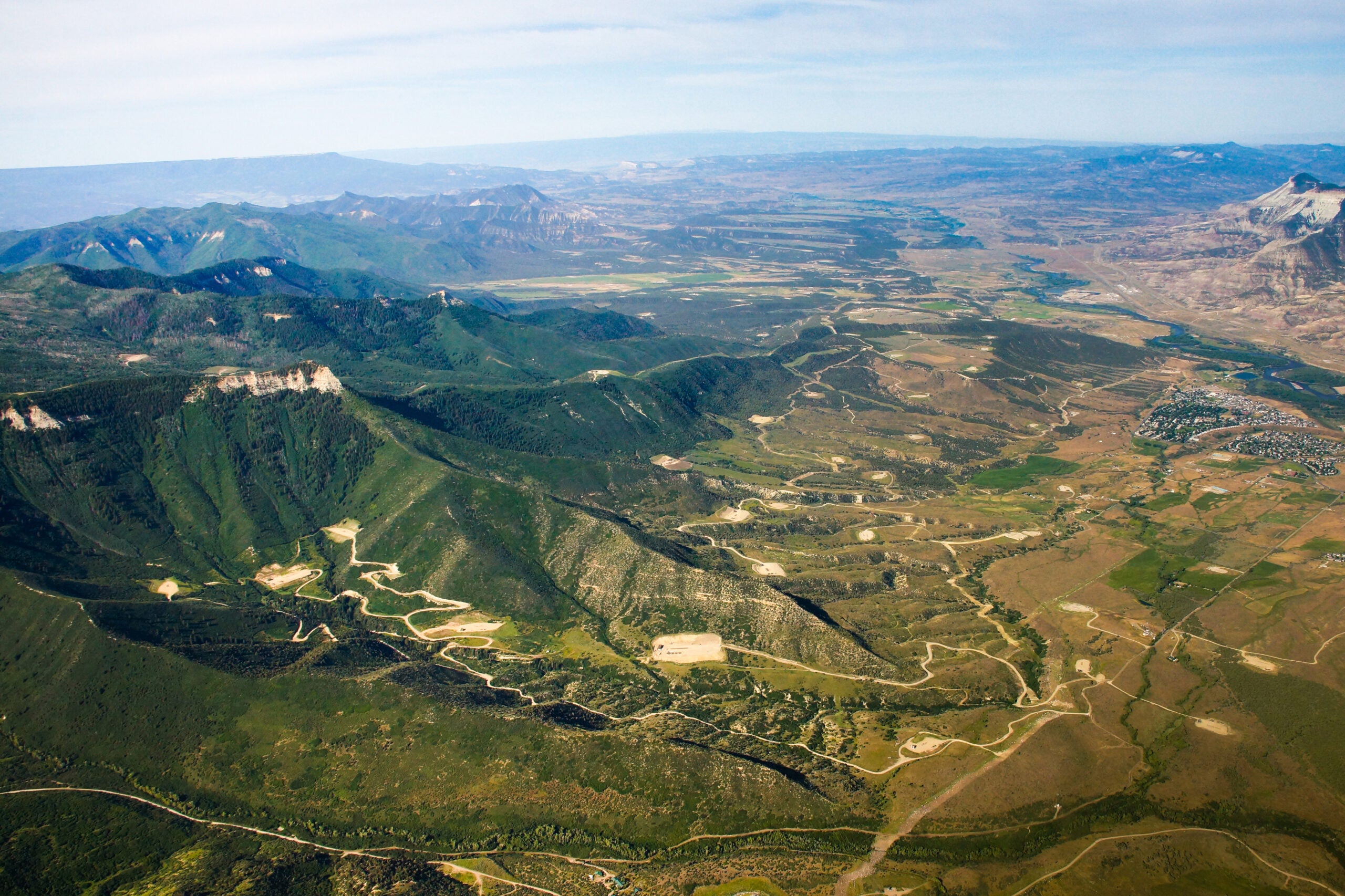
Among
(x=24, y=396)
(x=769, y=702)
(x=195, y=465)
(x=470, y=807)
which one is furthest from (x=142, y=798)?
(x=24, y=396)

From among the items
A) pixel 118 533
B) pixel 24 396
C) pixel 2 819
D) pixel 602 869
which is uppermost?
pixel 24 396

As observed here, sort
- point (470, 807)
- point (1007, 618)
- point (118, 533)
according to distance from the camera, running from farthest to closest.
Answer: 1. point (118, 533)
2. point (1007, 618)
3. point (470, 807)

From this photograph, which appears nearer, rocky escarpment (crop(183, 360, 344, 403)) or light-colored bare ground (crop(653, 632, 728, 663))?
light-colored bare ground (crop(653, 632, 728, 663))

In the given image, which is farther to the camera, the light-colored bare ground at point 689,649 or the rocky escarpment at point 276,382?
the rocky escarpment at point 276,382

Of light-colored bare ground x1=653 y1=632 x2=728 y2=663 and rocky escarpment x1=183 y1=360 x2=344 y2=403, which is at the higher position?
rocky escarpment x1=183 y1=360 x2=344 y2=403

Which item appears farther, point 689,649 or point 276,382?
point 276,382

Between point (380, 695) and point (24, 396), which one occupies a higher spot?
point (24, 396)

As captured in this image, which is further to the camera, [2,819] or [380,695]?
[380,695]

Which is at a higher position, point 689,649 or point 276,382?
point 276,382

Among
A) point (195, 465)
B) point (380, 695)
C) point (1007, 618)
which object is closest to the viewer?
point (380, 695)

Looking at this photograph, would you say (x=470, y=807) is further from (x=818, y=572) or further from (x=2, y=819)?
(x=818, y=572)

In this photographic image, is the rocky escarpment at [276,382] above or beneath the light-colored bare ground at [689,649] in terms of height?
above
